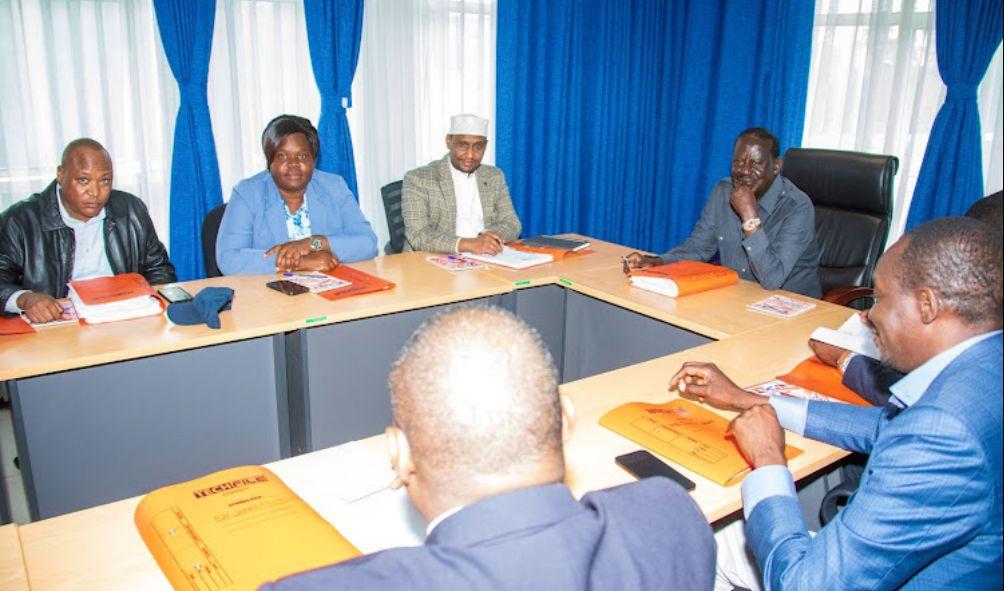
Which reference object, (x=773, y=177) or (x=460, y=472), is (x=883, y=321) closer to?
(x=460, y=472)

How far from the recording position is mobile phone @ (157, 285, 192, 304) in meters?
2.56

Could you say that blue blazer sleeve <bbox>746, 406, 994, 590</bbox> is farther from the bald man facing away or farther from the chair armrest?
the chair armrest

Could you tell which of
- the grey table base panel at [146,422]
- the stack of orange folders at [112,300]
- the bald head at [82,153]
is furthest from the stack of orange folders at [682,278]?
the bald head at [82,153]

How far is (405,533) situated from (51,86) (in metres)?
3.40

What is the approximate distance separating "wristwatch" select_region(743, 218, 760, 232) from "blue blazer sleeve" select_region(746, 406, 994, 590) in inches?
74.6

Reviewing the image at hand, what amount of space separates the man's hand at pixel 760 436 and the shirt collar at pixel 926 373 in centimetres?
26

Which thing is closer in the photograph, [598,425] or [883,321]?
[883,321]

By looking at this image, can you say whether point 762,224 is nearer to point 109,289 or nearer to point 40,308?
point 109,289

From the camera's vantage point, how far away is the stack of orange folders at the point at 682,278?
2.93m

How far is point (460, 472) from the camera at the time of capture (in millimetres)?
795

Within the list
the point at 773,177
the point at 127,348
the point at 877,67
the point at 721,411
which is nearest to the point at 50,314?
the point at 127,348

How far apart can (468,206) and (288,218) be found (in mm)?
1036

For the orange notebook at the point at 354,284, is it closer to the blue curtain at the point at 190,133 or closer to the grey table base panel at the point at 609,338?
the grey table base panel at the point at 609,338

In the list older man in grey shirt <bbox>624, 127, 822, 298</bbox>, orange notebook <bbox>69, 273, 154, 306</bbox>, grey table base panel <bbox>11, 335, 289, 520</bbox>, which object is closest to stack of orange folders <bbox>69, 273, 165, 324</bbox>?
orange notebook <bbox>69, 273, 154, 306</bbox>
